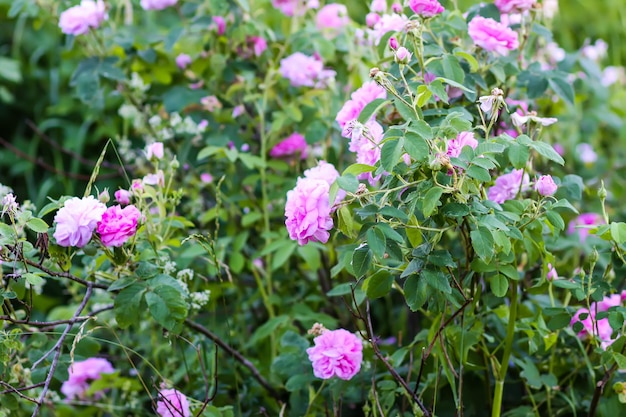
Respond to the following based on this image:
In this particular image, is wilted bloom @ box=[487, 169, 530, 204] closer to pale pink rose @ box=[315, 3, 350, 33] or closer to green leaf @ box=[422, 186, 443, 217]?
green leaf @ box=[422, 186, 443, 217]

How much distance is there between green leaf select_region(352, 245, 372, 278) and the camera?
1.08 meters

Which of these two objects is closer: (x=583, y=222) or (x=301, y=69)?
(x=301, y=69)

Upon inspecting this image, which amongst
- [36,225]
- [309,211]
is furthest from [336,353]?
[36,225]

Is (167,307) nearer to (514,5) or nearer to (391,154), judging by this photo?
(391,154)

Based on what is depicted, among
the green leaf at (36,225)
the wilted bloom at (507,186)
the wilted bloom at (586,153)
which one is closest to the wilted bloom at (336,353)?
the wilted bloom at (507,186)

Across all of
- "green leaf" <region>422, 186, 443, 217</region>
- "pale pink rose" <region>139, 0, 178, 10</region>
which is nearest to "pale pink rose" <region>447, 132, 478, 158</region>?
"green leaf" <region>422, 186, 443, 217</region>

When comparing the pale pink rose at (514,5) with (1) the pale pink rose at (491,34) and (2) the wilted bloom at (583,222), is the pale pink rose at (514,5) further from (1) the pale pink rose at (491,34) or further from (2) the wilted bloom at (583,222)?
(2) the wilted bloom at (583,222)

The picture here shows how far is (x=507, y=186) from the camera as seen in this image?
1.27m

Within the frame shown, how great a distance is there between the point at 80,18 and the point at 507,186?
0.99 m

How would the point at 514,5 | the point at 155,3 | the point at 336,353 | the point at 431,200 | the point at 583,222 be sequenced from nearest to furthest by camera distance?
the point at 431,200, the point at 336,353, the point at 514,5, the point at 155,3, the point at 583,222

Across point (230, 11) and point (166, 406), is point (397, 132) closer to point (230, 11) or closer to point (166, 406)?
point (166, 406)

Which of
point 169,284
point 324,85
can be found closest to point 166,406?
point 169,284

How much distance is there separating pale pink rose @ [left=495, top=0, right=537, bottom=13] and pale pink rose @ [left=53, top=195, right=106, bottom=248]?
0.79 metres

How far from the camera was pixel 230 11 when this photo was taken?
5.65 ft
